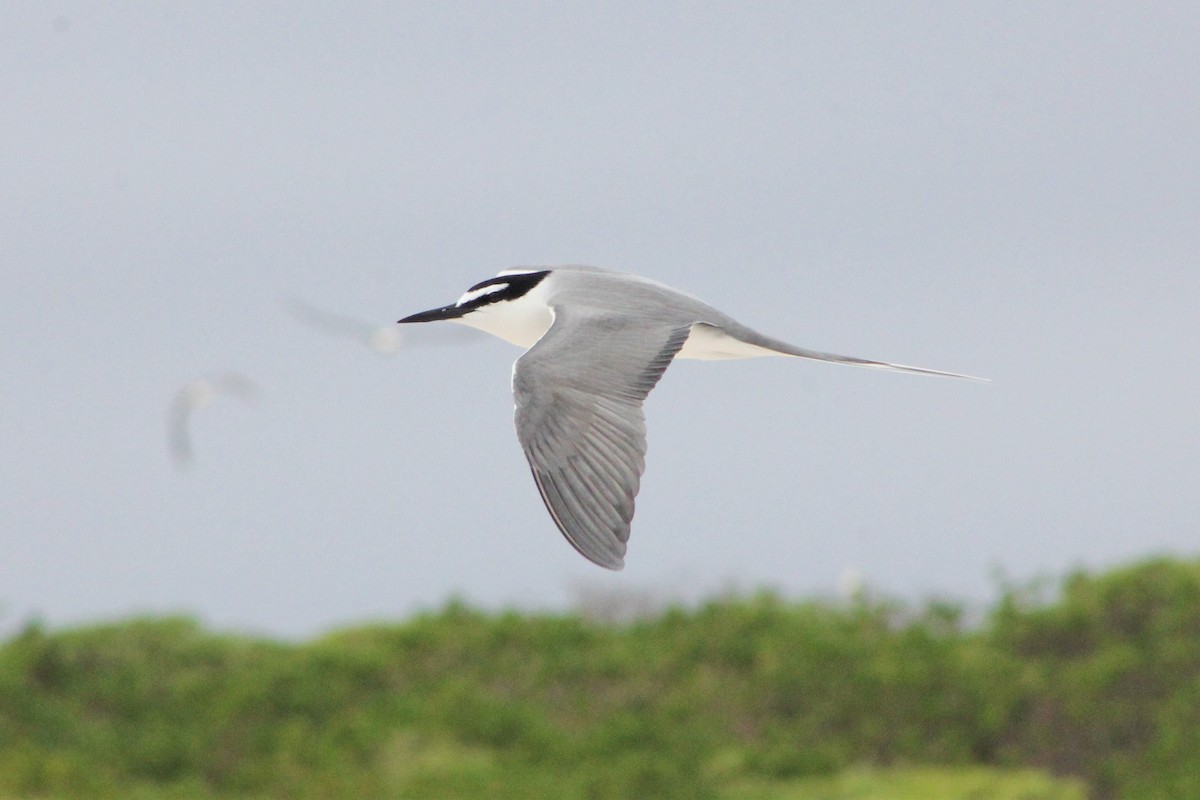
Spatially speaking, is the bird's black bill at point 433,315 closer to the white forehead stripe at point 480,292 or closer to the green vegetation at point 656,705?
the white forehead stripe at point 480,292

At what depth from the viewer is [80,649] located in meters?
9.16

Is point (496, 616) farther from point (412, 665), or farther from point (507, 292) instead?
point (507, 292)

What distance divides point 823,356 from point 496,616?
18.7ft

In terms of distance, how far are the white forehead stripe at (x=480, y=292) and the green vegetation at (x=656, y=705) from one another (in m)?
3.80

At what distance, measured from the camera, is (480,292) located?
406cm

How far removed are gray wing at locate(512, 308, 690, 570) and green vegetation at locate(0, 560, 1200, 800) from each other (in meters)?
4.36

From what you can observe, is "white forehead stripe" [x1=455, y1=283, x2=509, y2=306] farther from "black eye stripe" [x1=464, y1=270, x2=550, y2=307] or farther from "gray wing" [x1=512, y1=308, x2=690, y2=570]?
"gray wing" [x1=512, y1=308, x2=690, y2=570]

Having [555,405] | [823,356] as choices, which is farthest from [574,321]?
[823,356]

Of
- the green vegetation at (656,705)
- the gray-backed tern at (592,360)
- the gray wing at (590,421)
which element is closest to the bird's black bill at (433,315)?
the gray-backed tern at (592,360)

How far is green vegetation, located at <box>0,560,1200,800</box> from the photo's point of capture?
7.70 metres

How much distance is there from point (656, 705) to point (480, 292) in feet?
15.4

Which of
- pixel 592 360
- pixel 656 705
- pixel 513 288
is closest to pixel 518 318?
pixel 513 288

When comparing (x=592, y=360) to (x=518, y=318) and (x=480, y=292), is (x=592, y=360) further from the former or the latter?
(x=480, y=292)

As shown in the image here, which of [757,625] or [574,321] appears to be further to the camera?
[757,625]
